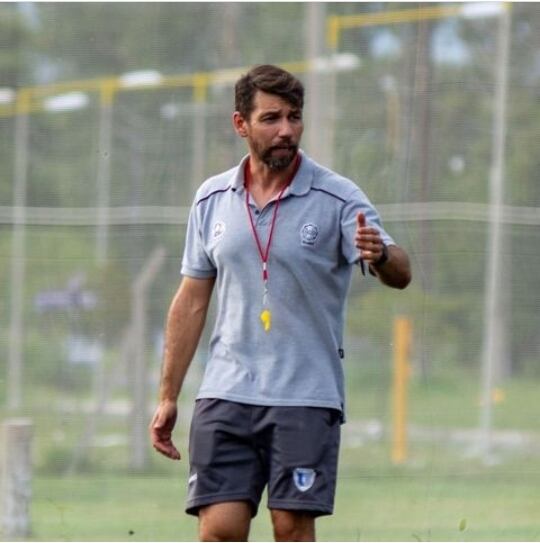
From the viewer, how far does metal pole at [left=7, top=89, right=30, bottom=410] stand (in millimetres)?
8617

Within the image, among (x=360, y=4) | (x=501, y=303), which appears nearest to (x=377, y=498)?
(x=501, y=303)

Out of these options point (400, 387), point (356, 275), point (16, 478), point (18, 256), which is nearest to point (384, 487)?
point (400, 387)

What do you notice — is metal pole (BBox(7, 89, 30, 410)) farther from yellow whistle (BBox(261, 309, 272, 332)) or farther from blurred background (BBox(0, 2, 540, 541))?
yellow whistle (BBox(261, 309, 272, 332))

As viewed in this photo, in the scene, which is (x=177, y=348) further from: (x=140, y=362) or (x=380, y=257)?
(x=140, y=362)

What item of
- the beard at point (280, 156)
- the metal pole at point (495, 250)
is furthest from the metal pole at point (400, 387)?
the beard at point (280, 156)

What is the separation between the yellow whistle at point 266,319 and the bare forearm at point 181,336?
399 mm

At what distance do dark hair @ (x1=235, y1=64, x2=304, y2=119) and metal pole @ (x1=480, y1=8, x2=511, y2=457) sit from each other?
109 inches

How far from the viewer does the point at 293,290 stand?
5660mm

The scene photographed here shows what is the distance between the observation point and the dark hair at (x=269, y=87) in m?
5.69

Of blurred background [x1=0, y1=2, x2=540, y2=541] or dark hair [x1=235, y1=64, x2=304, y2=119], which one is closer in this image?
dark hair [x1=235, y1=64, x2=304, y2=119]

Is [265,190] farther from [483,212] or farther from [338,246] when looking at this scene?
[483,212]

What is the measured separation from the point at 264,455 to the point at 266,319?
18.4 inches

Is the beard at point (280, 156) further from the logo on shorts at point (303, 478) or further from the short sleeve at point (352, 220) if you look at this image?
the logo on shorts at point (303, 478)

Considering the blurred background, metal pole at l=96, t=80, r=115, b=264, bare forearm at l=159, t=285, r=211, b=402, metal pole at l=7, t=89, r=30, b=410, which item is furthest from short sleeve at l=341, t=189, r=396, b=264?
metal pole at l=7, t=89, r=30, b=410
